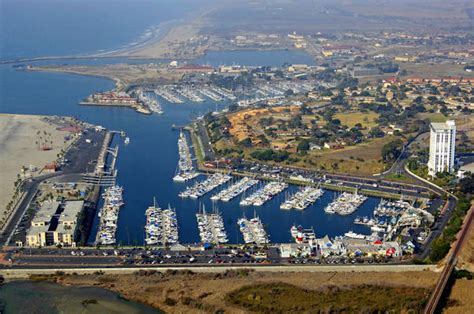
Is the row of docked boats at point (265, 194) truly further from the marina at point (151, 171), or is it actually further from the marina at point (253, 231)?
the marina at point (253, 231)

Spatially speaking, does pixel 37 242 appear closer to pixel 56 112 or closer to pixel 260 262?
pixel 260 262

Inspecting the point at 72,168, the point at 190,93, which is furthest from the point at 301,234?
the point at 190,93

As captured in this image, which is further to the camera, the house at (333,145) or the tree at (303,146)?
the house at (333,145)

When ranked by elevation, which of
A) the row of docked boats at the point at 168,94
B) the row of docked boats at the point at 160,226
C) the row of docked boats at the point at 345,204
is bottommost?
the row of docked boats at the point at 168,94

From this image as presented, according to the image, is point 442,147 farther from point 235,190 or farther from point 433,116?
point 433,116

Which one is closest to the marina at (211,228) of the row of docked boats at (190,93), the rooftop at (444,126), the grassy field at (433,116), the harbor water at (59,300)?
the harbor water at (59,300)

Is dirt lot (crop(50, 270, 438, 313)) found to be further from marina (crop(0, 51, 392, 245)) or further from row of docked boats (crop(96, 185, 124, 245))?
marina (crop(0, 51, 392, 245))
